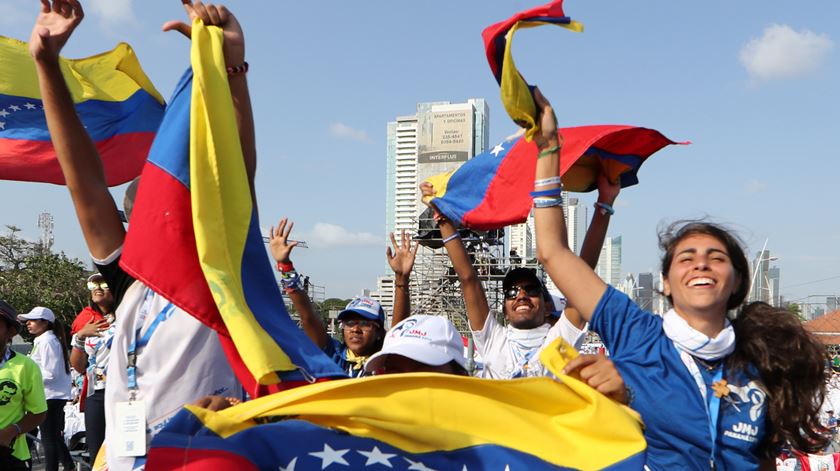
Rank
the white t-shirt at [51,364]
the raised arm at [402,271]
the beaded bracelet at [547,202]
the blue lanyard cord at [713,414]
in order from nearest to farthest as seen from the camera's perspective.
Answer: the blue lanyard cord at [713,414] < the beaded bracelet at [547,202] < the raised arm at [402,271] < the white t-shirt at [51,364]

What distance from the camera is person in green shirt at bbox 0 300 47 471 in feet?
15.8

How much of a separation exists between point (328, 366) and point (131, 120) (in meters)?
2.84

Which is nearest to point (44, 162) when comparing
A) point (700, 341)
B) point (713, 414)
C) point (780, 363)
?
point (700, 341)

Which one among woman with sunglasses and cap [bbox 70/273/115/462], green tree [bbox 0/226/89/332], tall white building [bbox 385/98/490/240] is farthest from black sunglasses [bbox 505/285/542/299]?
tall white building [bbox 385/98/490/240]

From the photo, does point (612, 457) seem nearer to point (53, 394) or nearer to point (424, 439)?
point (424, 439)

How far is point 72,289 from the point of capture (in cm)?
3959

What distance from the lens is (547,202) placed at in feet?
9.24

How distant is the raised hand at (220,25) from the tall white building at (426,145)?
50078 mm

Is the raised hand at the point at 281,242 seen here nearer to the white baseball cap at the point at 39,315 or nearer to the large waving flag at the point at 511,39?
the large waving flag at the point at 511,39

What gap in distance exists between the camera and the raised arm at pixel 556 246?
106 inches

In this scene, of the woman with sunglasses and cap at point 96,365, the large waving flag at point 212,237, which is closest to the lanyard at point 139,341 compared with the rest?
the large waving flag at point 212,237

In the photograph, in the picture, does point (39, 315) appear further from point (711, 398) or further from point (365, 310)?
point (711, 398)

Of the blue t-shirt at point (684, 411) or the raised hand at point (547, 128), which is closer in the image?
the blue t-shirt at point (684, 411)

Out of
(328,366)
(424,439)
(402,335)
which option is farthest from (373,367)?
(424,439)
